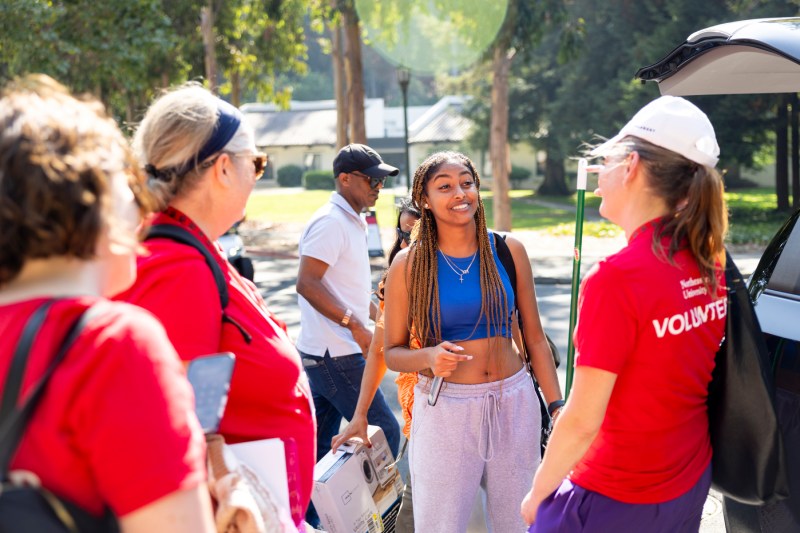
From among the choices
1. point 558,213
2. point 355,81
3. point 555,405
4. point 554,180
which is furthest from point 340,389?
point 554,180

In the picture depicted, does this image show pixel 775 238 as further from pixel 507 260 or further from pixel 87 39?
pixel 87 39

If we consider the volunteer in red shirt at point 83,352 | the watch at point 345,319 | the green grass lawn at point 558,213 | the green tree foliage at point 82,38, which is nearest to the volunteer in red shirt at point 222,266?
the volunteer in red shirt at point 83,352

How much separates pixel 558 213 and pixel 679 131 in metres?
33.2

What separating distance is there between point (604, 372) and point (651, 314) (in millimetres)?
189

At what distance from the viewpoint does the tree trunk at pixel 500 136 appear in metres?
21.5

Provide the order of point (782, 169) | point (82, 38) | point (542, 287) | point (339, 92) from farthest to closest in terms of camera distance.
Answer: point (782, 169), point (339, 92), point (82, 38), point (542, 287)

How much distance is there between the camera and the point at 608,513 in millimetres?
2357

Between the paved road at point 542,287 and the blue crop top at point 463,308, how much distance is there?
0.77m

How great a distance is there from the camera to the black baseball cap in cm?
483

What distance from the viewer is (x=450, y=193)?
3553mm

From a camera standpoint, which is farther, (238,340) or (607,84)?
(607,84)

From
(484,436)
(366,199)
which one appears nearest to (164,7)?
(366,199)

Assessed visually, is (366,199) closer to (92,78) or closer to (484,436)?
(484,436)

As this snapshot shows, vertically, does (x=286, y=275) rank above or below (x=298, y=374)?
below
